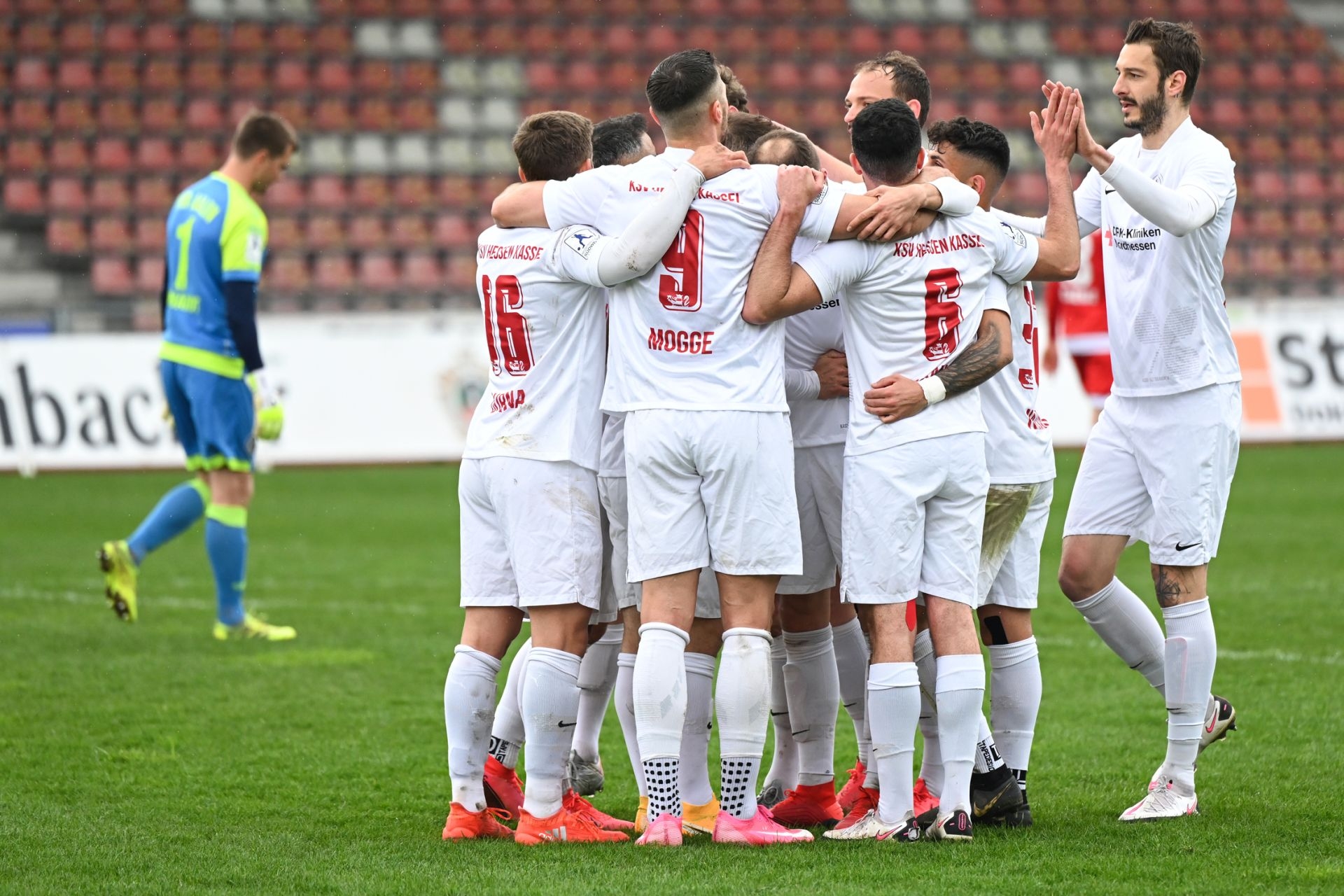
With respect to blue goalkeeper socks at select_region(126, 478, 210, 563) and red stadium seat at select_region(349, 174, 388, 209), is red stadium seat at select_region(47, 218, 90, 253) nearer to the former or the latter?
red stadium seat at select_region(349, 174, 388, 209)

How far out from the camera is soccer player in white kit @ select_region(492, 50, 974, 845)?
170 inches

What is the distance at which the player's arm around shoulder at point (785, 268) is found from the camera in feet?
14.1

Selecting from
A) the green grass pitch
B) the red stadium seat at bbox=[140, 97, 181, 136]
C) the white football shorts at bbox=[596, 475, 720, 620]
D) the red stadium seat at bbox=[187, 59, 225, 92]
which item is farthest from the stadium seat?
the white football shorts at bbox=[596, 475, 720, 620]

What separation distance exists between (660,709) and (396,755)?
1.75 meters

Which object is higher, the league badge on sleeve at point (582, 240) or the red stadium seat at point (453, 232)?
the league badge on sleeve at point (582, 240)

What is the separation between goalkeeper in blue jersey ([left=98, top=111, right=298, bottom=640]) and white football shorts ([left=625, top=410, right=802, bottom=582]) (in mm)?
4059

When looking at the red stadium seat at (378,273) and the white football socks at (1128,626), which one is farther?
the red stadium seat at (378,273)

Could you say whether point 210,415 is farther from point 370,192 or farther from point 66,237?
point 370,192

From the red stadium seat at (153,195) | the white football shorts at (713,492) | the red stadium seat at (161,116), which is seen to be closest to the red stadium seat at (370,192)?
the red stadium seat at (153,195)

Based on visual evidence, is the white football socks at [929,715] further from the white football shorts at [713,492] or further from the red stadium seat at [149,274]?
the red stadium seat at [149,274]

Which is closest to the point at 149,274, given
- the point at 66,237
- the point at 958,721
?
the point at 66,237

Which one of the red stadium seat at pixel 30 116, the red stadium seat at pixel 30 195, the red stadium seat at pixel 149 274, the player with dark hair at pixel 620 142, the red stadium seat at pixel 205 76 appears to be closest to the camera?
the player with dark hair at pixel 620 142

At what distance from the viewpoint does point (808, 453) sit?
484 cm

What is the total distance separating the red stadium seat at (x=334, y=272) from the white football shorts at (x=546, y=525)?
52.4 feet
